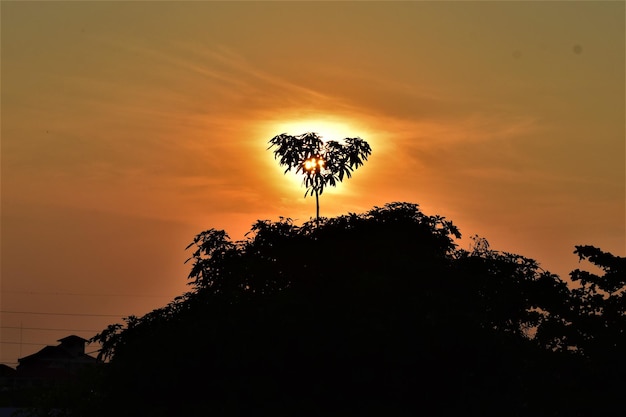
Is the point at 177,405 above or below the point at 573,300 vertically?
below

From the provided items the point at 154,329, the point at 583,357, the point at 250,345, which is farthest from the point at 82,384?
the point at 583,357

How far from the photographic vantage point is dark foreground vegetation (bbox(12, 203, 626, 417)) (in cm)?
3684

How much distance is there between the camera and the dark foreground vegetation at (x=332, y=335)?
121 feet

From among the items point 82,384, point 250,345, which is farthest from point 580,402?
point 82,384

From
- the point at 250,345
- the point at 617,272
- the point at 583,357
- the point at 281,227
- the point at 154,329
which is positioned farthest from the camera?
the point at 617,272

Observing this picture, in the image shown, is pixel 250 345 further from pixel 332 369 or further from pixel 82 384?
pixel 82 384

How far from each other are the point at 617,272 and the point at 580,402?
942cm

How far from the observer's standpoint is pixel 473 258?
44.2 m

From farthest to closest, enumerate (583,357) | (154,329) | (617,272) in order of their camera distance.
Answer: (617,272) < (583,357) < (154,329)

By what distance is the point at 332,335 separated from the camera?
3712 centimetres

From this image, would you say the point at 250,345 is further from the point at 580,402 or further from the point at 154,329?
the point at 580,402

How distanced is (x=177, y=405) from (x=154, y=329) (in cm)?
404

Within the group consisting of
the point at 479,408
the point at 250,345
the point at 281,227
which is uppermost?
the point at 281,227

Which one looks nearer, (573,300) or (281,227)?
(281,227)
